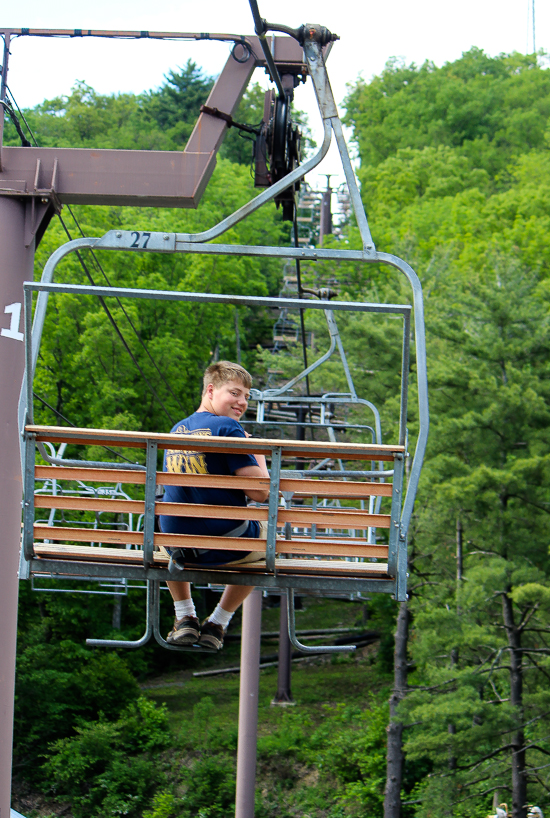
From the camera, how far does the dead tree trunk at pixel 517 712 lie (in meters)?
15.7

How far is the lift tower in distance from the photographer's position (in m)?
5.54

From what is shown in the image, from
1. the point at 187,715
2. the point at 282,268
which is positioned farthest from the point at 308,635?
the point at 282,268

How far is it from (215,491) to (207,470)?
0.32ft

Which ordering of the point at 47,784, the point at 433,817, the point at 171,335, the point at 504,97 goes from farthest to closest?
the point at 504,97
the point at 171,335
the point at 47,784
the point at 433,817

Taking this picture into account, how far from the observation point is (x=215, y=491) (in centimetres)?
386

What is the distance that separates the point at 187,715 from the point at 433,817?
967 cm

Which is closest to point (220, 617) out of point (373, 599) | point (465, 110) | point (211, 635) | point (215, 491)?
point (211, 635)

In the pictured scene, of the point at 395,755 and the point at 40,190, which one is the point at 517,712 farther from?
the point at 40,190

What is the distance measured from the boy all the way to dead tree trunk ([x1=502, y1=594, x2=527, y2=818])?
12.7 meters

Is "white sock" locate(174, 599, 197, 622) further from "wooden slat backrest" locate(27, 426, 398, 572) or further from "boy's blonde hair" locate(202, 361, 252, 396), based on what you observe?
"boy's blonde hair" locate(202, 361, 252, 396)

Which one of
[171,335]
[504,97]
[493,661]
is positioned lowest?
Result: [493,661]

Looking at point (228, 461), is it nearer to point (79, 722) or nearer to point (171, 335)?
point (79, 722)

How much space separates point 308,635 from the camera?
29.5m

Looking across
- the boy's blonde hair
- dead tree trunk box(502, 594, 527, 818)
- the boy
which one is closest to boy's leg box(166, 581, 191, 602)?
the boy
